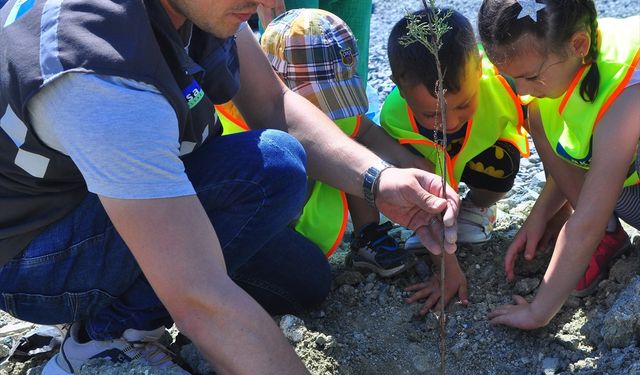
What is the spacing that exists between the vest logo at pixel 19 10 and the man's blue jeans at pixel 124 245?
47 cm

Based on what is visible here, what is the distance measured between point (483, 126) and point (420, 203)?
0.77m

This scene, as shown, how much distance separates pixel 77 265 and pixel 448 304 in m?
1.17

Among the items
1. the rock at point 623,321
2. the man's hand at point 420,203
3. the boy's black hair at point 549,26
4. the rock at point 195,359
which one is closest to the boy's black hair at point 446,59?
the boy's black hair at point 549,26

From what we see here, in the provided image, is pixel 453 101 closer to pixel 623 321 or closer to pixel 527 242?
pixel 527 242

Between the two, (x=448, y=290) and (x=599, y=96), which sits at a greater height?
(x=599, y=96)

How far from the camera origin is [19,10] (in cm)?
176

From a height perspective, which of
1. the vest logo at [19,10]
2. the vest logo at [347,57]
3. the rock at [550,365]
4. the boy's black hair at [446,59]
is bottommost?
the rock at [550,365]

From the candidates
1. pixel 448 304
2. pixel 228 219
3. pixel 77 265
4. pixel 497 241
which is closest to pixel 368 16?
pixel 497 241

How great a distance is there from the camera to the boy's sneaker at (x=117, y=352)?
6.93 ft

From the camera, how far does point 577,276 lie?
2285mm

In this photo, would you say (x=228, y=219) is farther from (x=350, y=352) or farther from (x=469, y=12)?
(x=469, y=12)

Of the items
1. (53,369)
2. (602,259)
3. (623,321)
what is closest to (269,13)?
(602,259)

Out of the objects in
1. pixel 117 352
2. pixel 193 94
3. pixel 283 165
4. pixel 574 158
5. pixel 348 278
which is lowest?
pixel 348 278

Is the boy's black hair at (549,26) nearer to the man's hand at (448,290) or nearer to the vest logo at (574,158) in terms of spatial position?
the vest logo at (574,158)
